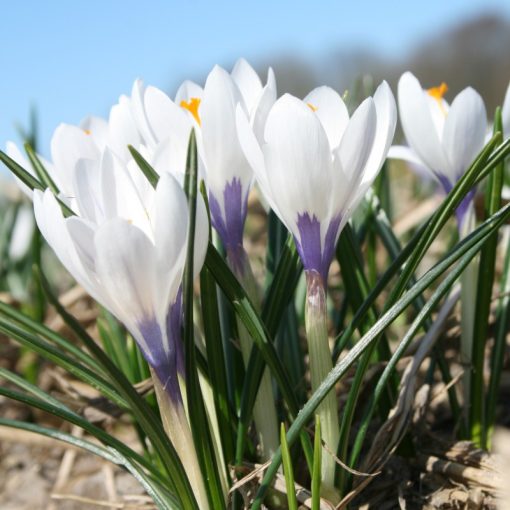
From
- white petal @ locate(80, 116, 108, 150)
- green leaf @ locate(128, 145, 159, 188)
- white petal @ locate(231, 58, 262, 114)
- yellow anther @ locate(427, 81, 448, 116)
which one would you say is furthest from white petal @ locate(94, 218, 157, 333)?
yellow anther @ locate(427, 81, 448, 116)

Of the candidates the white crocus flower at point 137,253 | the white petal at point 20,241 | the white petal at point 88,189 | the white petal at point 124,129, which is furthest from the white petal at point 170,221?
the white petal at point 20,241

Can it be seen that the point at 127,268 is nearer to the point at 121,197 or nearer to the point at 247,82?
the point at 121,197

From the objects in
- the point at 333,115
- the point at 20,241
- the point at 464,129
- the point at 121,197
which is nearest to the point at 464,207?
the point at 464,129

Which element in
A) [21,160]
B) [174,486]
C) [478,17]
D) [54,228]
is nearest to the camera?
[54,228]

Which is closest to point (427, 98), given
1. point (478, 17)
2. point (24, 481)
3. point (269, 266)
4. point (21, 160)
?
point (269, 266)

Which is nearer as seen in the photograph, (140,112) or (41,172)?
(140,112)

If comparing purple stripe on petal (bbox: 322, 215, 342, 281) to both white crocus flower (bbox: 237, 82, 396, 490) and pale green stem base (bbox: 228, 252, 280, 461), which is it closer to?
white crocus flower (bbox: 237, 82, 396, 490)

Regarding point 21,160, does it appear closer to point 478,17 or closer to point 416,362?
point 416,362
